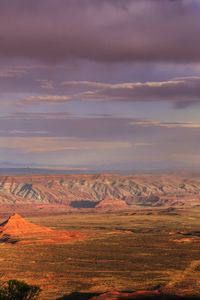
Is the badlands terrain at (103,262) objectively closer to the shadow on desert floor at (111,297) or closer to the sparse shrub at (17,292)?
the shadow on desert floor at (111,297)

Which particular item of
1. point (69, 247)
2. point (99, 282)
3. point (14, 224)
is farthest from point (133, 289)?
point (14, 224)

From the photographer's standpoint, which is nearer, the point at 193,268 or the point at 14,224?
the point at 193,268

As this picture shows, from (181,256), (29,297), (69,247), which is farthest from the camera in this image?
(69,247)

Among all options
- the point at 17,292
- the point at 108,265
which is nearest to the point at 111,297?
the point at 17,292

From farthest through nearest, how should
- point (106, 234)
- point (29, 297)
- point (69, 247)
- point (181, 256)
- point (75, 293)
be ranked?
point (106, 234) < point (69, 247) < point (181, 256) < point (75, 293) < point (29, 297)

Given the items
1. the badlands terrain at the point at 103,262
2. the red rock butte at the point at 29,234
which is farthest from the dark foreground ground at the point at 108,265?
the red rock butte at the point at 29,234

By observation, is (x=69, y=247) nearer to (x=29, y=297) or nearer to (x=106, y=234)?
(x=106, y=234)

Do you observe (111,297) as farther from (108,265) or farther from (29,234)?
(29,234)
